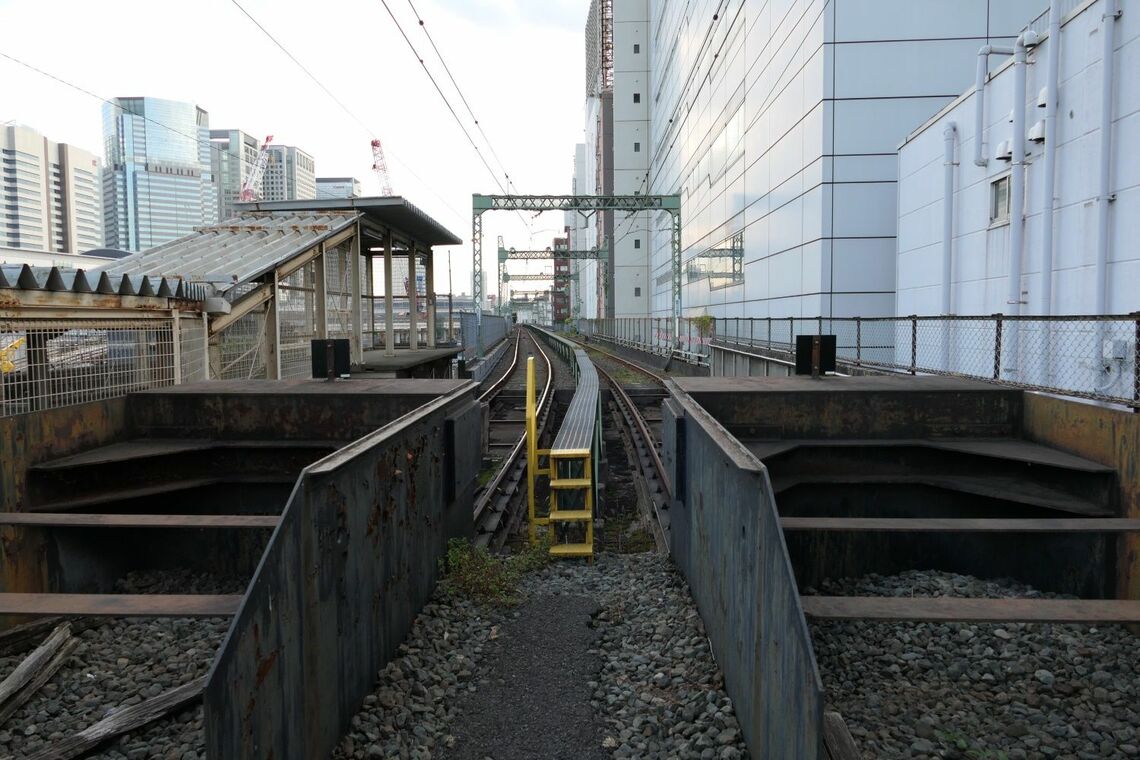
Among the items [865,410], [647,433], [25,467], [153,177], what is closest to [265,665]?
[25,467]

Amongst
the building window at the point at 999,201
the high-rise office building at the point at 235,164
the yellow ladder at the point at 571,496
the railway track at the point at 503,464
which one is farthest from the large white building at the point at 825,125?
the high-rise office building at the point at 235,164

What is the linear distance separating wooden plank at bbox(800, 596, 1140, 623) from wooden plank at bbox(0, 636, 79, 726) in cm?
392

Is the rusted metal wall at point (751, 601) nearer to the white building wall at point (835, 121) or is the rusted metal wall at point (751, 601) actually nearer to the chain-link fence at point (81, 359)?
the chain-link fence at point (81, 359)

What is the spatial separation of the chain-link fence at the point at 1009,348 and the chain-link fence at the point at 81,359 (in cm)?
790

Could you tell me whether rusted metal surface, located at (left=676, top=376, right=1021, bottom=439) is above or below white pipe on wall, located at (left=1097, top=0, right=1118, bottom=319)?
below

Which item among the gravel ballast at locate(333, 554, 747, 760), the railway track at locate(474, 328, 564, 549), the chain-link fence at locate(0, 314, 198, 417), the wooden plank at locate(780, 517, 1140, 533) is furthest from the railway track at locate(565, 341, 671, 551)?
the chain-link fence at locate(0, 314, 198, 417)

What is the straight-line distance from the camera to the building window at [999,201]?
1146 centimetres

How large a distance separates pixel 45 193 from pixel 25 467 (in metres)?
121

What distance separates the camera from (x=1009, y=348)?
36.8ft

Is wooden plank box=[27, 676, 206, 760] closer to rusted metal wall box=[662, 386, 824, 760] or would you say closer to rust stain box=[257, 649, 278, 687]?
rust stain box=[257, 649, 278, 687]

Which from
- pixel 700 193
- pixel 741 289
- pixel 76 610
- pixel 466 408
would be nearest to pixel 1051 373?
pixel 466 408

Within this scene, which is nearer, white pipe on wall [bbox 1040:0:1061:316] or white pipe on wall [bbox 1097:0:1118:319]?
white pipe on wall [bbox 1097:0:1118:319]

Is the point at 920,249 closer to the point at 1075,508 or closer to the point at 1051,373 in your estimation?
the point at 1051,373

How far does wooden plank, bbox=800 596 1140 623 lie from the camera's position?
125 inches
